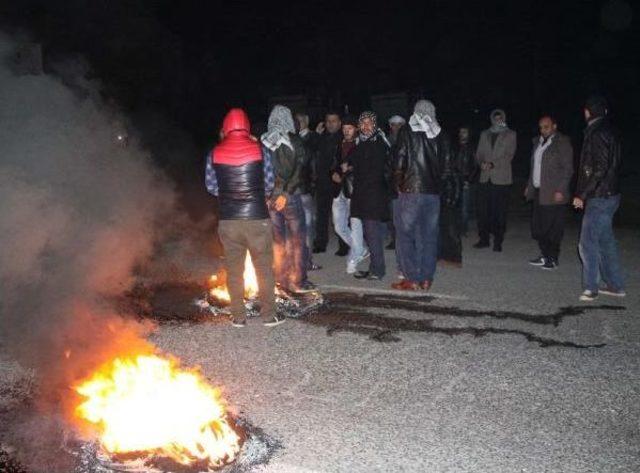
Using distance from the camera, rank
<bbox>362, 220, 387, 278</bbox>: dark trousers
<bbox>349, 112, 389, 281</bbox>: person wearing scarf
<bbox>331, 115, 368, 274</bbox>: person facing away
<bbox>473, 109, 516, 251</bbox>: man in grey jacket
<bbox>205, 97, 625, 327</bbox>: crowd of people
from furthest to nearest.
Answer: <bbox>473, 109, 516, 251</bbox>: man in grey jacket < <bbox>331, 115, 368, 274</bbox>: person facing away < <bbox>362, 220, 387, 278</bbox>: dark trousers < <bbox>349, 112, 389, 281</bbox>: person wearing scarf < <bbox>205, 97, 625, 327</bbox>: crowd of people

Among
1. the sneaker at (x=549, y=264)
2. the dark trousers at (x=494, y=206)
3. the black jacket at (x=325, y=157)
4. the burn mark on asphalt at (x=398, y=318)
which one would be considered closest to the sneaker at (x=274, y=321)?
the burn mark on asphalt at (x=398, y=318)

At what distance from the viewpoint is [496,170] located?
384 inches

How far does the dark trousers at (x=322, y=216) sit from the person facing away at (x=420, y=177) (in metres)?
2.43

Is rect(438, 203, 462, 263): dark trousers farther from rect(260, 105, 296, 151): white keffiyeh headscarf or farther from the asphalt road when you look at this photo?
rect(260, 105, 296, 151): white keffiyeh headscarf

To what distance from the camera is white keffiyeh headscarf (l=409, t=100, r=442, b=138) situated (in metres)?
7.10

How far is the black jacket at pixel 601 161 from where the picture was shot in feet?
21.6

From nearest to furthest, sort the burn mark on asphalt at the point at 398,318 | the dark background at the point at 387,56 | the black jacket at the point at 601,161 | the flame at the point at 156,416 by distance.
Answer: the flame at the point at 156,416
the burn mark on asphalt at the point at 398,318
the black jacket at the point at 601,161
the dark background at the point at 387,56

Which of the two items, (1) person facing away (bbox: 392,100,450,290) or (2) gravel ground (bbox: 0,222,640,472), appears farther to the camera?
(1) person facing away (bbox: 392,100,450,290)

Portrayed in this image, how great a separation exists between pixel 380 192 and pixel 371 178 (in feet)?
0.65

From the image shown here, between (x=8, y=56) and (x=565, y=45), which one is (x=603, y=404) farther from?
(x=565, y=45)

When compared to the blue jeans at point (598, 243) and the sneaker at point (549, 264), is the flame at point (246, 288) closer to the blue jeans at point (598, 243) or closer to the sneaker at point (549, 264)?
the blue jeans at point (598, 243)

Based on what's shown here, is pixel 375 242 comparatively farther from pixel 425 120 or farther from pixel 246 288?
pixel 246 288

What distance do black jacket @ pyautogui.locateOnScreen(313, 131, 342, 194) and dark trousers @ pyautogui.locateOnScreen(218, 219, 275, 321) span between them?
11.4 ft

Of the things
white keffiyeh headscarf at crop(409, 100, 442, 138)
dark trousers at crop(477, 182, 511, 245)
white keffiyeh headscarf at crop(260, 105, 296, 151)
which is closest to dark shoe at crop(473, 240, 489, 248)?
dark trousers at crop(477, 182, 511, 245)
